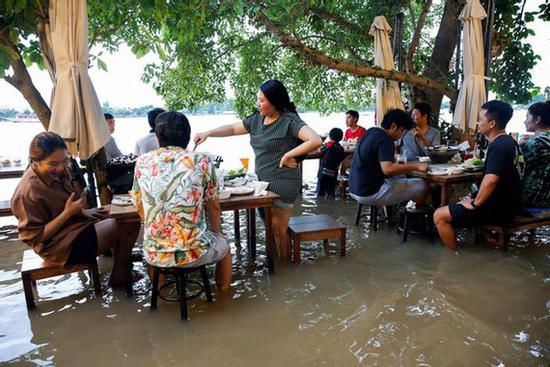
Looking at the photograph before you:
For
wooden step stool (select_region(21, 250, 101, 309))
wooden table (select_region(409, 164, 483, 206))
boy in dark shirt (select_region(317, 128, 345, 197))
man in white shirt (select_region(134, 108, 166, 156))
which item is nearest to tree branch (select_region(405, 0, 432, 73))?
boy in dark shirt (select_region(317, 128, 345, 197))

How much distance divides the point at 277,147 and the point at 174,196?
1.31 metres

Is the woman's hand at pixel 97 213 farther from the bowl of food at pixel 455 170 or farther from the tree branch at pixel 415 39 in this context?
the tree branch at pixel 415 39

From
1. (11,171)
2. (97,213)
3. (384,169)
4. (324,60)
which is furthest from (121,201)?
(324,60)

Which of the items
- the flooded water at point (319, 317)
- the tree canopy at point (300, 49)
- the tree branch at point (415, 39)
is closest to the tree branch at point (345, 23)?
the tree canopy at point (300, 49)

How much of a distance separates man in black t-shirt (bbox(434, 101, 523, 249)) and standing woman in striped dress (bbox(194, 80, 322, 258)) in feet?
5.36

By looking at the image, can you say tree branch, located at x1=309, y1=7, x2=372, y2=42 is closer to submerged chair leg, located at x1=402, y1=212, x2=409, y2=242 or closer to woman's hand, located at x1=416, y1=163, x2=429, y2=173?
woman's hand, located at x1=416, y1=163, x2=429, y2=173

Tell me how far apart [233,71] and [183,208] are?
6368 mm

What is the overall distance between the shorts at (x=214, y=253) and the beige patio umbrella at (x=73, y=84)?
140 centimetres

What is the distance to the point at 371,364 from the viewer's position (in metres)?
2.27

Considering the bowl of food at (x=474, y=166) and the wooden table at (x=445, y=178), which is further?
the bowl of food at (x=474, y=166)

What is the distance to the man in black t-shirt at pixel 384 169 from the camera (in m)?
4.11

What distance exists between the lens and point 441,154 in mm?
5051

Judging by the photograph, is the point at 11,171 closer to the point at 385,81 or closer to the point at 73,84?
the point at 73,84

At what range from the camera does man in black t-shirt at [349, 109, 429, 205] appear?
13.5 feet
